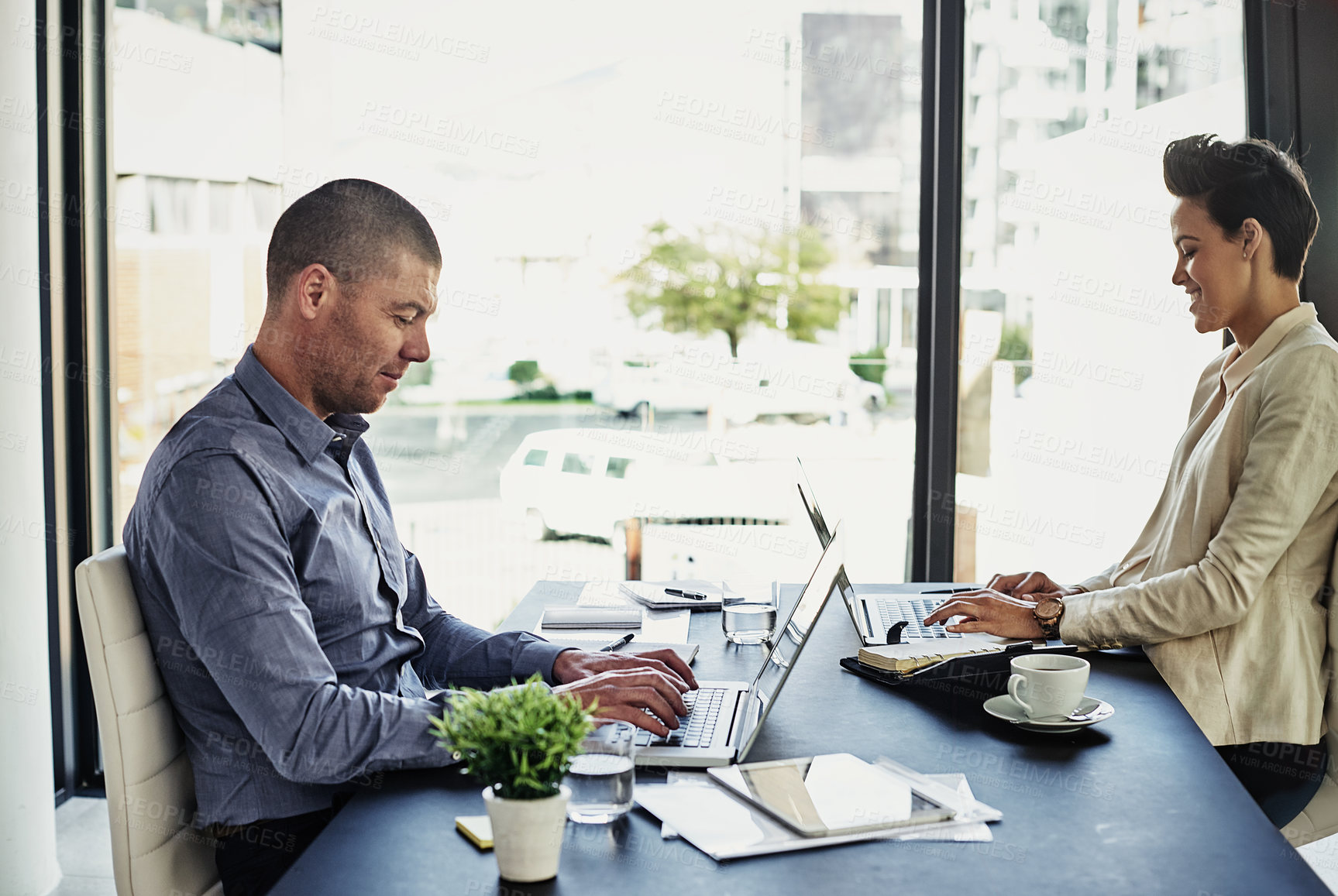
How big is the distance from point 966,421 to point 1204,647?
1.40m

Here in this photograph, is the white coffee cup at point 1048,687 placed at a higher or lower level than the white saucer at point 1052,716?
higher

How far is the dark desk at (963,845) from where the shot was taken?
3.51 feet

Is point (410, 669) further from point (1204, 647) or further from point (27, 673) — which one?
point (27, 673)

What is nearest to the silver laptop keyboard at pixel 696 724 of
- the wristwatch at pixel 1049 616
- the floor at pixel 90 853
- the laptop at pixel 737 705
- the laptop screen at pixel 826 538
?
the laptop at pixel 737 705

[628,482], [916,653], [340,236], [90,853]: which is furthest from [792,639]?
[90,853]

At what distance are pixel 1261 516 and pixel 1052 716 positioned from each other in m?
0.57

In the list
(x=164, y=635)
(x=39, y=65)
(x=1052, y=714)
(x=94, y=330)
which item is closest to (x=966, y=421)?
(x=1052, y=714)

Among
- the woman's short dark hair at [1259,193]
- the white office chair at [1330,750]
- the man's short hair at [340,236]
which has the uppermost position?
the woman's short dark hair at [1259,193]

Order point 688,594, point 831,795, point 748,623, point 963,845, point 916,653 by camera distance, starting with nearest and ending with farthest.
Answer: point 963,845, point 831,795, point 916,653, point 748,623, point 688,594

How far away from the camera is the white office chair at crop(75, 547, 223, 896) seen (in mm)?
1398

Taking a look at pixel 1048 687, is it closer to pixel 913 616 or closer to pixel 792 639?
pixel 792 639

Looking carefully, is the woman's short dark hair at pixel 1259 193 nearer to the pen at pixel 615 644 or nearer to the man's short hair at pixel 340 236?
the pen at pixel 615 644

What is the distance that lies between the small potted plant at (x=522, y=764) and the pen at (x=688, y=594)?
1.25 m

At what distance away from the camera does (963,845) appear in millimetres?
1153
